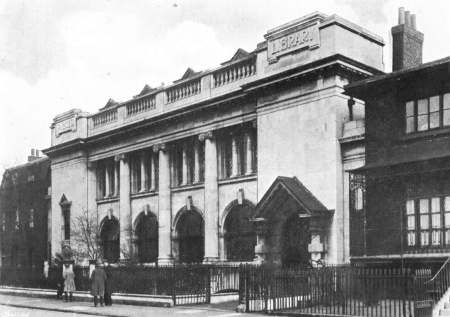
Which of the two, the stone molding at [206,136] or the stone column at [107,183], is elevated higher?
the stone molding at [206,136]

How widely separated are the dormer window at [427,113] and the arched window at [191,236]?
12.1 m

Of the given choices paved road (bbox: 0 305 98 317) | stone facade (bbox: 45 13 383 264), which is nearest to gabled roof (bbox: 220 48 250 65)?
stone facade (bbox: 45 13 383 264)

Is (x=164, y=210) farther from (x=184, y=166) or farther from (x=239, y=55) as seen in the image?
(x=239, y=55)

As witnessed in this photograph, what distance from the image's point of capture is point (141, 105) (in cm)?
3300

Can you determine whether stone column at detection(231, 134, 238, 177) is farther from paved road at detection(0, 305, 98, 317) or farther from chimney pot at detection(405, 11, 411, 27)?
paved road at detection(0, 305, 98, 317)

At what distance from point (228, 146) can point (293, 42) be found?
19.7 ft

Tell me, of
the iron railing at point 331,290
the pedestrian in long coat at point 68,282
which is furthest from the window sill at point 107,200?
the iron railing at point 331,290

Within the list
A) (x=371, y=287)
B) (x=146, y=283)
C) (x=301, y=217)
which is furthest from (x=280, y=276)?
(x=146, y=283)

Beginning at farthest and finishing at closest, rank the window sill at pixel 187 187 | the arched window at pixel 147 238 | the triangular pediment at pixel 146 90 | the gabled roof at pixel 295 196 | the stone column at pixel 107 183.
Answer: the stone column at pixel 107 183, the triangular pediment at pixel 146 90, the arched window at pixel 147 238, the window sill at pixel 187 187, the gabled roof at pixel 295 196

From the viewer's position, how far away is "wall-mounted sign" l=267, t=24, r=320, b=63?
23688mm

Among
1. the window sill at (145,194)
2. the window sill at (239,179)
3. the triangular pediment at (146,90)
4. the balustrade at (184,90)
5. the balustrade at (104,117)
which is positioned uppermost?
the triangular pediment at (146,90)

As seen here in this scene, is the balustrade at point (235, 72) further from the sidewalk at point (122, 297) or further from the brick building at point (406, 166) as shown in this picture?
the sidewalk at point (122, 297)

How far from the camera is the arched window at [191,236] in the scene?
1162 inches

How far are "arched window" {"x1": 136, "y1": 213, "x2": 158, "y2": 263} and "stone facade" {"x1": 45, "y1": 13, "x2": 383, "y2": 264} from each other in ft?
0.50
